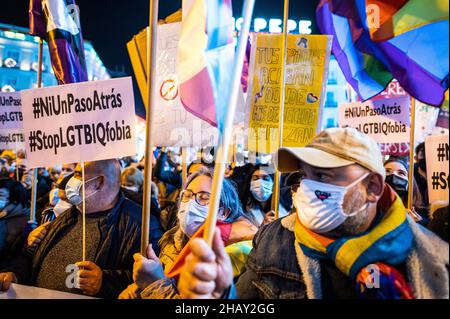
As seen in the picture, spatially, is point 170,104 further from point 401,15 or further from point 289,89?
point 401,15

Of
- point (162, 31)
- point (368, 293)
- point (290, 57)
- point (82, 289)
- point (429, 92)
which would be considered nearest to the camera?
point (368, 293)

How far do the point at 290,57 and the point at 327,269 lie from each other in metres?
3.18

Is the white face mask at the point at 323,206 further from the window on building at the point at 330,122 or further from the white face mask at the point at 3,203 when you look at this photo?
the window on building at the point at 330,122

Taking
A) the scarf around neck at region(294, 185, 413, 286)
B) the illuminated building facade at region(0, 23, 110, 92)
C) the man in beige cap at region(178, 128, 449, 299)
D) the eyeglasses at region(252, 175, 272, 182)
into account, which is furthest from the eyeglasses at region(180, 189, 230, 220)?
the illuminated building facade at region(0, 23, 110, 92)

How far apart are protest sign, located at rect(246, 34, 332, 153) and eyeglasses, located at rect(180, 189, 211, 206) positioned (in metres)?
1.59

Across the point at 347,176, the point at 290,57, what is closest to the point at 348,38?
the point at 290,57

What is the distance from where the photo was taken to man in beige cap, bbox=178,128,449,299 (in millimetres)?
1828

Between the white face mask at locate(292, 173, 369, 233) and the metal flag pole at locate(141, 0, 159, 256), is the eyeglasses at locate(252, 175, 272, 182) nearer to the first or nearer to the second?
the metal flag pole at locate(141, 0, 159, 256)

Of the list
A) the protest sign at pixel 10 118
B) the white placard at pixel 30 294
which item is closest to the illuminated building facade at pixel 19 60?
the protest sign at pixel 10 118

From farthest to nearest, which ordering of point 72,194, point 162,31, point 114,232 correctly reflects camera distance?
point 162,31 < point 72,194 < point 114,232

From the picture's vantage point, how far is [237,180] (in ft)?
18.6

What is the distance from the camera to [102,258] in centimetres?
326

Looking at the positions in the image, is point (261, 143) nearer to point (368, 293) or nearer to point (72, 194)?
point (72, 194)

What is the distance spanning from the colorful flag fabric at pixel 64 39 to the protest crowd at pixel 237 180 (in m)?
→ 0.02
